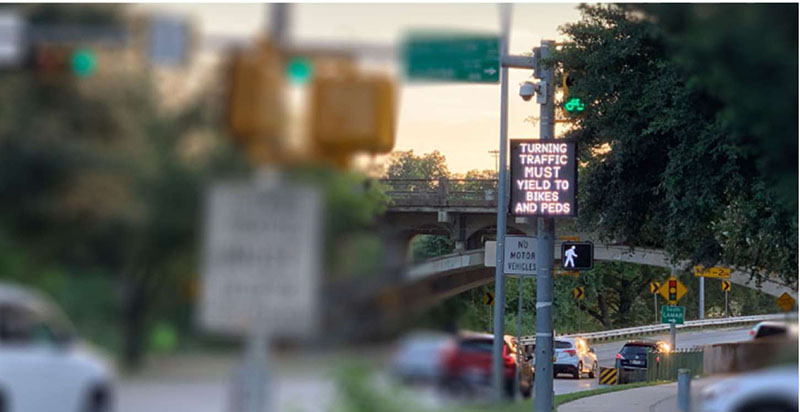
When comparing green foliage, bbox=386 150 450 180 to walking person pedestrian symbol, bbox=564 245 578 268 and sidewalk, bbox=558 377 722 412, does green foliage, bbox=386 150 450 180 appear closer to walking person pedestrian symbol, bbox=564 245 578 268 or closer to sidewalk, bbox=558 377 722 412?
sidewalk, bbox=558 377 722 412

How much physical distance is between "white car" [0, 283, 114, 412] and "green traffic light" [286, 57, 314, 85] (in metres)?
2.45

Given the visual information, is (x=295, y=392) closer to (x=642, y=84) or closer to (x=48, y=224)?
(x=48, y=224)

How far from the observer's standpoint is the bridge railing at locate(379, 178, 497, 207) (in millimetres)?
31142

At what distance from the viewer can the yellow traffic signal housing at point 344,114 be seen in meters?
Result: 8.39

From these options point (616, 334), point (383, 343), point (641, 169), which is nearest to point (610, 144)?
point (641, 169)

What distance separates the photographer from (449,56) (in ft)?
32.2

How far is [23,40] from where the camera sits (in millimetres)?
8539

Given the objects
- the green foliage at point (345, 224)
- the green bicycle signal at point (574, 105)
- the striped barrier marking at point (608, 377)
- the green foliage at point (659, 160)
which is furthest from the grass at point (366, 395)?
the striped barrier marking at point (608, 377)

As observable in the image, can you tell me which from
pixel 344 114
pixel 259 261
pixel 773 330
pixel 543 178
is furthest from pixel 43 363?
pixel 543 178

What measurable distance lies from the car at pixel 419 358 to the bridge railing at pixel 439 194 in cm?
1944

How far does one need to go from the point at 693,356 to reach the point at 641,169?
4.15m

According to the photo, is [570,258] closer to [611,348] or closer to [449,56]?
[449,56]

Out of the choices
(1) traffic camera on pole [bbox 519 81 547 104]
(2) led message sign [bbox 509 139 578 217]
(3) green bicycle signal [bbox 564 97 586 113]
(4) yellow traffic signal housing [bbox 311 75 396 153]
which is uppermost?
(1) traffic camera on pole [bbox 519 81 547 104]

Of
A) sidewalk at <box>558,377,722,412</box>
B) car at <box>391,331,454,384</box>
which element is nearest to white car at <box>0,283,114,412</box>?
car at <box>391,331,454,384</box>
